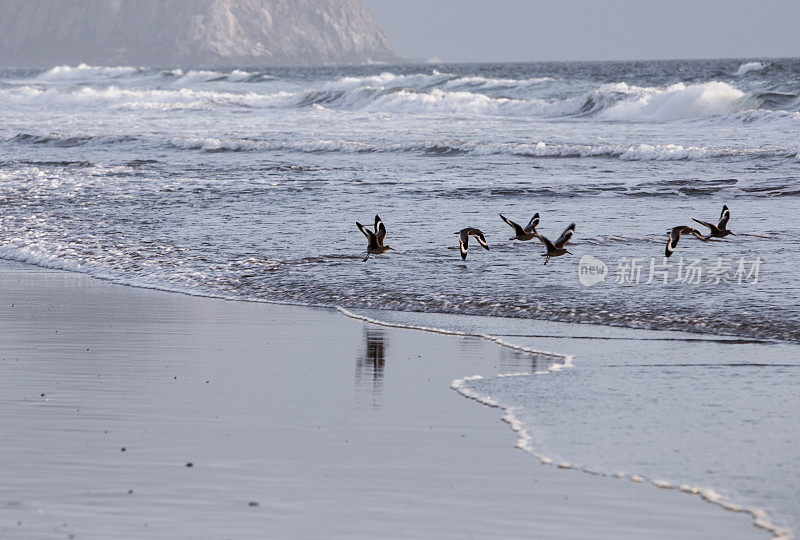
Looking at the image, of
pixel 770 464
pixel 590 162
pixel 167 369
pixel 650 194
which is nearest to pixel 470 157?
pixel 590 162

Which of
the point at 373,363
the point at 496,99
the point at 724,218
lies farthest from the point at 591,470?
the point at 496,99

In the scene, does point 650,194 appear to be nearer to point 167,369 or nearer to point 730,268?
point 730,268

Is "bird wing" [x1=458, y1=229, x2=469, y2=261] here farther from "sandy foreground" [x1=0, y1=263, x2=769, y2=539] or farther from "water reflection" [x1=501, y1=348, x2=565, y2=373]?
"water reflection" [x1=501, y1=348, x2=565, y2=373]

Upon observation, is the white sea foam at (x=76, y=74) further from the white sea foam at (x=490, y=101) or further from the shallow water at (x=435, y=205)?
the shallow water at (x=435, y=205)

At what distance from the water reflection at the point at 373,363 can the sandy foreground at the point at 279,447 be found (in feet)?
0.09

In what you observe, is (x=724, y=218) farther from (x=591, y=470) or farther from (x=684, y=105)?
(x=684, y=105)

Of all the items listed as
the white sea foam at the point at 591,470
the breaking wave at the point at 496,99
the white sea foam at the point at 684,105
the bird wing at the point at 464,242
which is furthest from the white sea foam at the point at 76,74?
the white sea foam at the point at 591,470

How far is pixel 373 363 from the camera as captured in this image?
7277 mm

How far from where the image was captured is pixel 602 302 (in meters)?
9.07

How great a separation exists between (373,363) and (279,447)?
199 centimetres

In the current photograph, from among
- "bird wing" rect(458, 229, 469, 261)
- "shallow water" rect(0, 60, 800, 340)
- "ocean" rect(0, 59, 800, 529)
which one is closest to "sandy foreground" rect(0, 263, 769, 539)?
"ocean" rect(0, 59, 800, 529)

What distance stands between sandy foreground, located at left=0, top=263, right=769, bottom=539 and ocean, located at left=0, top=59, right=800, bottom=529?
0.43m

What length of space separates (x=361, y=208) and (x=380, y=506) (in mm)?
Result: 10868

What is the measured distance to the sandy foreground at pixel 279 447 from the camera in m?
4.37
